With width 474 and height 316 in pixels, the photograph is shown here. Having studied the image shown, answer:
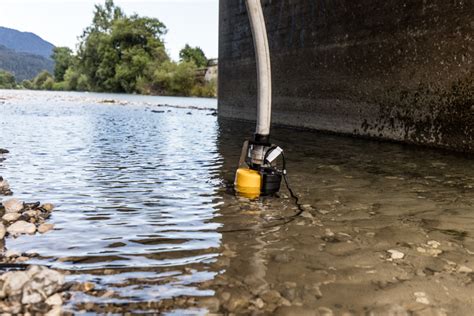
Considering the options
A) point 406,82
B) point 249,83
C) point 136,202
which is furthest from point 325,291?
point 249,83

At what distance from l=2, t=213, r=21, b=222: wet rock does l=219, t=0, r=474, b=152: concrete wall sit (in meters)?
8.29

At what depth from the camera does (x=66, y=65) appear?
153625 millimetres

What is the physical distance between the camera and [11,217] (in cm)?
425

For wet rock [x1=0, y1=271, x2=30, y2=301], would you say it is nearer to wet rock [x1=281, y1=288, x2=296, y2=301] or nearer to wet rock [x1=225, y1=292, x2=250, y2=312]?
wet rock [x1=225, y1=292, x2=250, y2=312]

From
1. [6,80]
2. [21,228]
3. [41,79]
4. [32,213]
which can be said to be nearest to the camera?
[21,228]

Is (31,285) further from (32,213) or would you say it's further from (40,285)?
(32,213)

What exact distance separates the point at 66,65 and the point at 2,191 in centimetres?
16116

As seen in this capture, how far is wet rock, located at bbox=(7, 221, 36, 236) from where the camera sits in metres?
3.89

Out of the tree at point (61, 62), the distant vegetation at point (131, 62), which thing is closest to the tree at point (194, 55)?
the distant vegetation at point (131, 62)

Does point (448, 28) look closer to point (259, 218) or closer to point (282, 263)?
point (259, 218)

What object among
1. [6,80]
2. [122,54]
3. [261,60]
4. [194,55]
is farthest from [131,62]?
[6,80]

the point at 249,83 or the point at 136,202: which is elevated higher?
the point at 249,83

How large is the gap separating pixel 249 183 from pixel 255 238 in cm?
134

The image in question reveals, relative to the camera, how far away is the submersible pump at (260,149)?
204 inches
